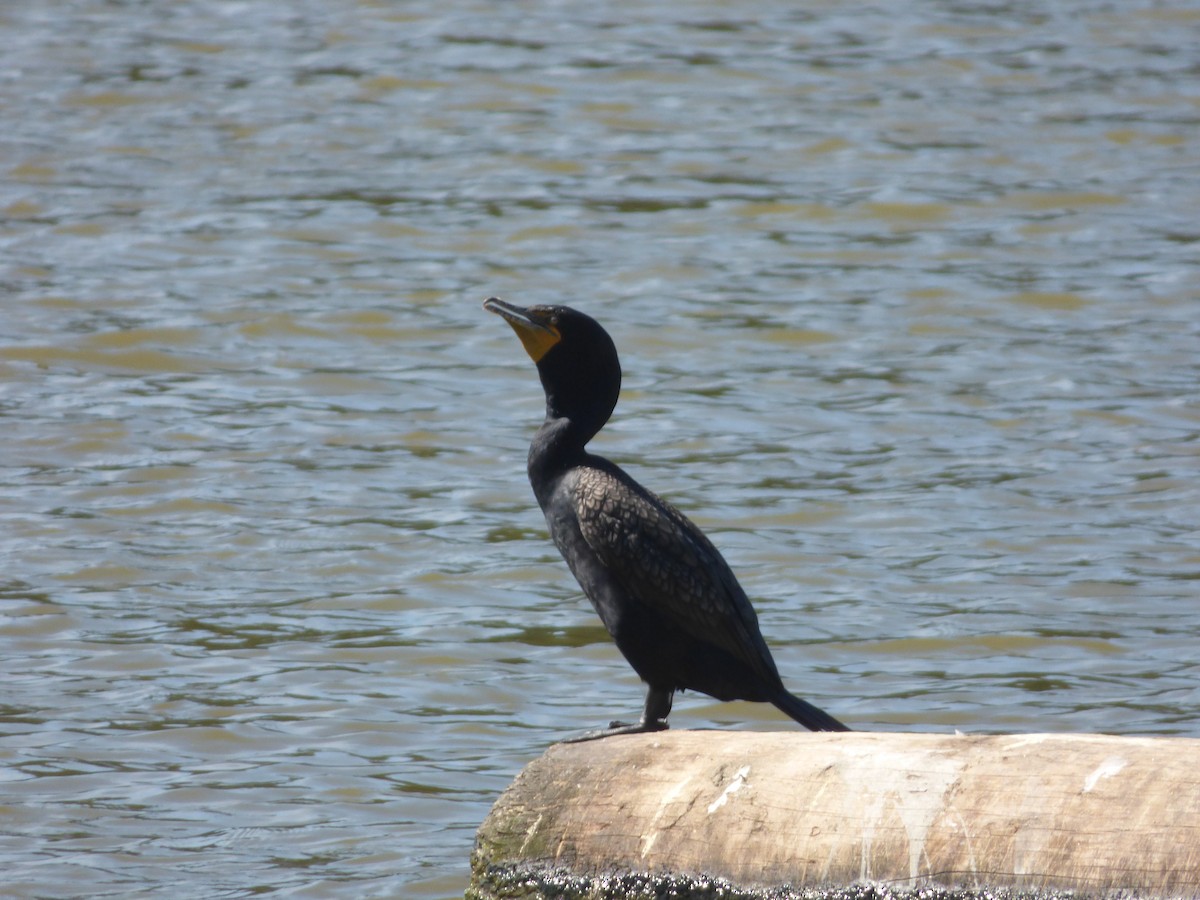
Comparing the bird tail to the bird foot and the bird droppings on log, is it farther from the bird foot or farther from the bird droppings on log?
the bird droppings on log

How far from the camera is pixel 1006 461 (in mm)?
9383

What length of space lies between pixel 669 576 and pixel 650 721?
0.35 m

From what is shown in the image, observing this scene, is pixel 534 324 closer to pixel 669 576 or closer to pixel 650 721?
pixel 669 576

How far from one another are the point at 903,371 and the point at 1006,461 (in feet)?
4.95

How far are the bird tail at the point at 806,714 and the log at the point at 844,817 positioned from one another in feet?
0.98

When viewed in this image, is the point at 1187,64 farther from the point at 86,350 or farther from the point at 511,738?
the point at 511,738

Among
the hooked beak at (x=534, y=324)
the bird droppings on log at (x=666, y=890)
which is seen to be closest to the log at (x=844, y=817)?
the bird droppings on log at (x=666, y=890)

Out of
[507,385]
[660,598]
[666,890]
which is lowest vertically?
[507,385]

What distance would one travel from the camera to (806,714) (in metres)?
4.44

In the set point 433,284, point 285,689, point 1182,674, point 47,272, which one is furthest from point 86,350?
point 1182,674

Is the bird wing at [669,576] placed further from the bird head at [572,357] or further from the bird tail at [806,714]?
the bird head at [572,357]

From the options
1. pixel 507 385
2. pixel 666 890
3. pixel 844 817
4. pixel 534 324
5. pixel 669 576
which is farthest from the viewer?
pixel 507 385

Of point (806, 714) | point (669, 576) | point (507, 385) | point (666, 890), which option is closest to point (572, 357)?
point (669, 576)

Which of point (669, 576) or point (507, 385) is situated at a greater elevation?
point (669, 576)
